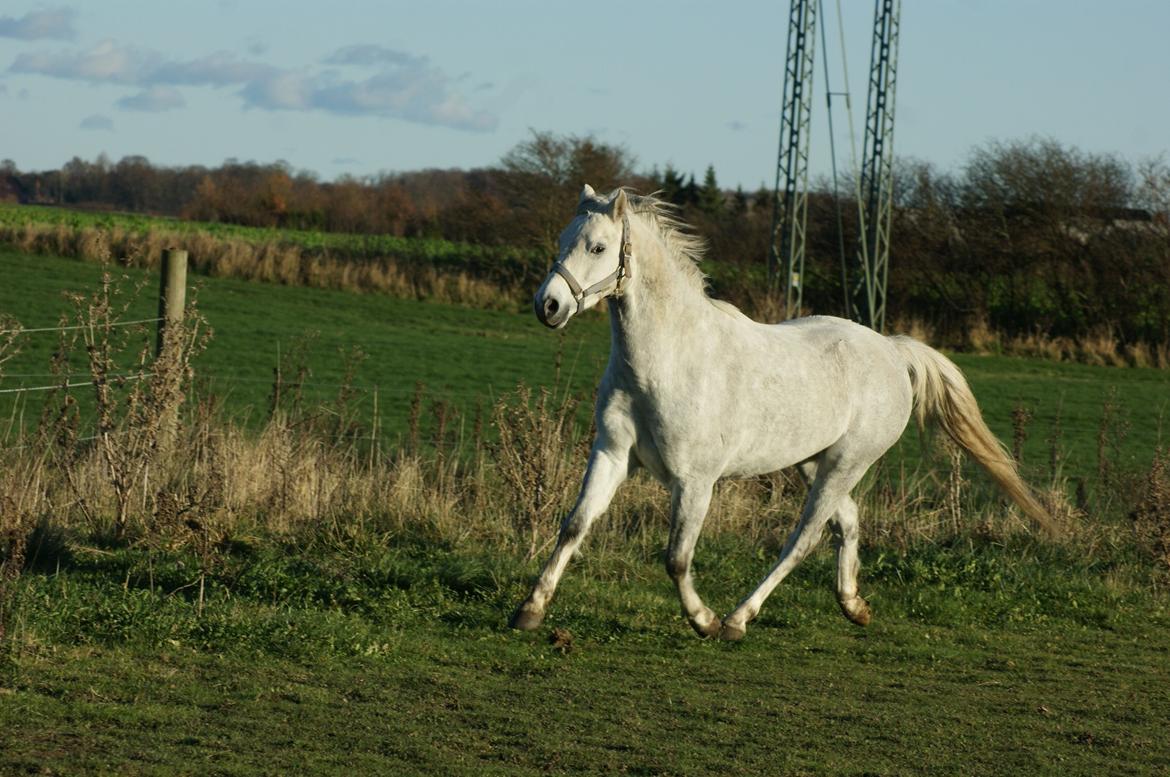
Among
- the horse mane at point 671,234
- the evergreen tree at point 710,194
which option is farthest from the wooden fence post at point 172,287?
the evergreen tree at point 710,194

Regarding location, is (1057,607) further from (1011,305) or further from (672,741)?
(1011,305)

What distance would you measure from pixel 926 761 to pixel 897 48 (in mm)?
23874

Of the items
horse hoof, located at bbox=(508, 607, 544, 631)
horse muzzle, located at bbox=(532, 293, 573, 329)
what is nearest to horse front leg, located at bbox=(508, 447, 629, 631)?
horse hoof, located at bbox=(508, 607, 544, 631)

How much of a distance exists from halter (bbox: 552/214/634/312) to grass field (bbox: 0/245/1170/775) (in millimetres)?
1722

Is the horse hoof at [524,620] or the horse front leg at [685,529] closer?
the horse hoof at [524,620]

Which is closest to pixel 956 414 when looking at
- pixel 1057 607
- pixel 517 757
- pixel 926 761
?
pixel 1057 607

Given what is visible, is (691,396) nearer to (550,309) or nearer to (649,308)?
(649,308)

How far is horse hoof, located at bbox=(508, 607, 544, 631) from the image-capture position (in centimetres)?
664

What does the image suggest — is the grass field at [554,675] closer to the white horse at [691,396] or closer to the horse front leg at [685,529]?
the horse front leg at [685,529]

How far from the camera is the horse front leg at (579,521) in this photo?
21.7 ft

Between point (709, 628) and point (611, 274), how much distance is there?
194cm

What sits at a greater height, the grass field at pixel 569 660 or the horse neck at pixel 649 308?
the horse neck at pixel 649 308

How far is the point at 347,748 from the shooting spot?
16.3 ft

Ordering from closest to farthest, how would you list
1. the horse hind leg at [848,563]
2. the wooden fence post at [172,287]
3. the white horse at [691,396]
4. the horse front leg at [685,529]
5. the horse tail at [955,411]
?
the white horse at [691,396]
the horse front leg at [685,529]
the horse hind leg at [848,563]
the horse tail at [955,411]
the wooden fence post at [172,287]
